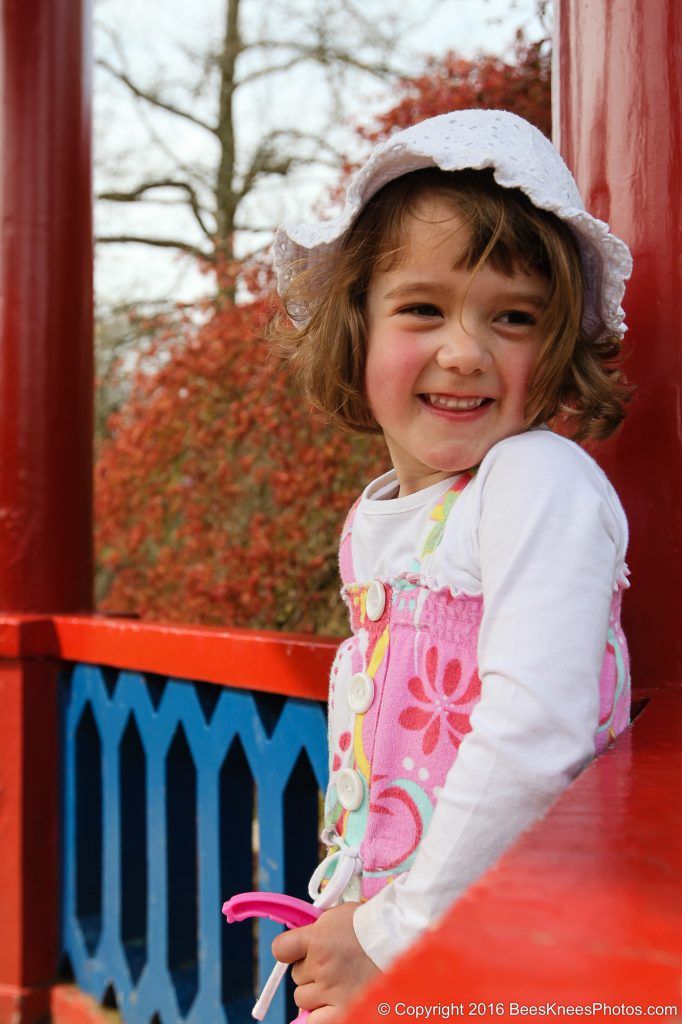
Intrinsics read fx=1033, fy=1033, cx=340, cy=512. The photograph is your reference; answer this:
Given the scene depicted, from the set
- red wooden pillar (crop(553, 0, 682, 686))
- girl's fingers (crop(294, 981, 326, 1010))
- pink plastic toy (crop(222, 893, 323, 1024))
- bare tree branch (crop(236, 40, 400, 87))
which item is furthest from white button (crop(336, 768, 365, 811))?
bare tree branch (crop(236, 40, 400, 87))

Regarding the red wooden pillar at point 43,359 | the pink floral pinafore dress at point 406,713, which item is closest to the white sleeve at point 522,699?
the pink floral pinafore dress at point 406,713

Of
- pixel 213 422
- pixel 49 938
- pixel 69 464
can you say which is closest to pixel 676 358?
pixel 69 464

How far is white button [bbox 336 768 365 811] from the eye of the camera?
1.33 meters

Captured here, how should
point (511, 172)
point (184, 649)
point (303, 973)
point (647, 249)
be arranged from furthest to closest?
point (184, 649)
point (647, 249)
point (511, 172)
point (303, 973)

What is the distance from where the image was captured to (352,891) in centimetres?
132

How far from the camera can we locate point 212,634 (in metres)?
2.25

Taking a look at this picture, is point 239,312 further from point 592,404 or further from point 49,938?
point 592,404

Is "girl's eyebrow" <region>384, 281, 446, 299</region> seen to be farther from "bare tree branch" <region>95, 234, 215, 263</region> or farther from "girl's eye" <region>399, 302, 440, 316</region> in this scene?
"bare tree branch" <region>95, 234, 215, 263</region>

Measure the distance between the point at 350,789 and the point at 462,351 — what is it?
1.92 ft

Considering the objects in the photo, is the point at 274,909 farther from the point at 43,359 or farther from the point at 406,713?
the point at 43,359

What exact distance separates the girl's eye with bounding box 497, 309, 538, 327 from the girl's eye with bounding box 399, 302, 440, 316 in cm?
9

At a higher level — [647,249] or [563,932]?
[647,249]

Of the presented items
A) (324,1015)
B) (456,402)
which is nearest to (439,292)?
(456,402)

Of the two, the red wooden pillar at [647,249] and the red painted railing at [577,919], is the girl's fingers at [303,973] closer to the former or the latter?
the red painted railing at [577,919]
